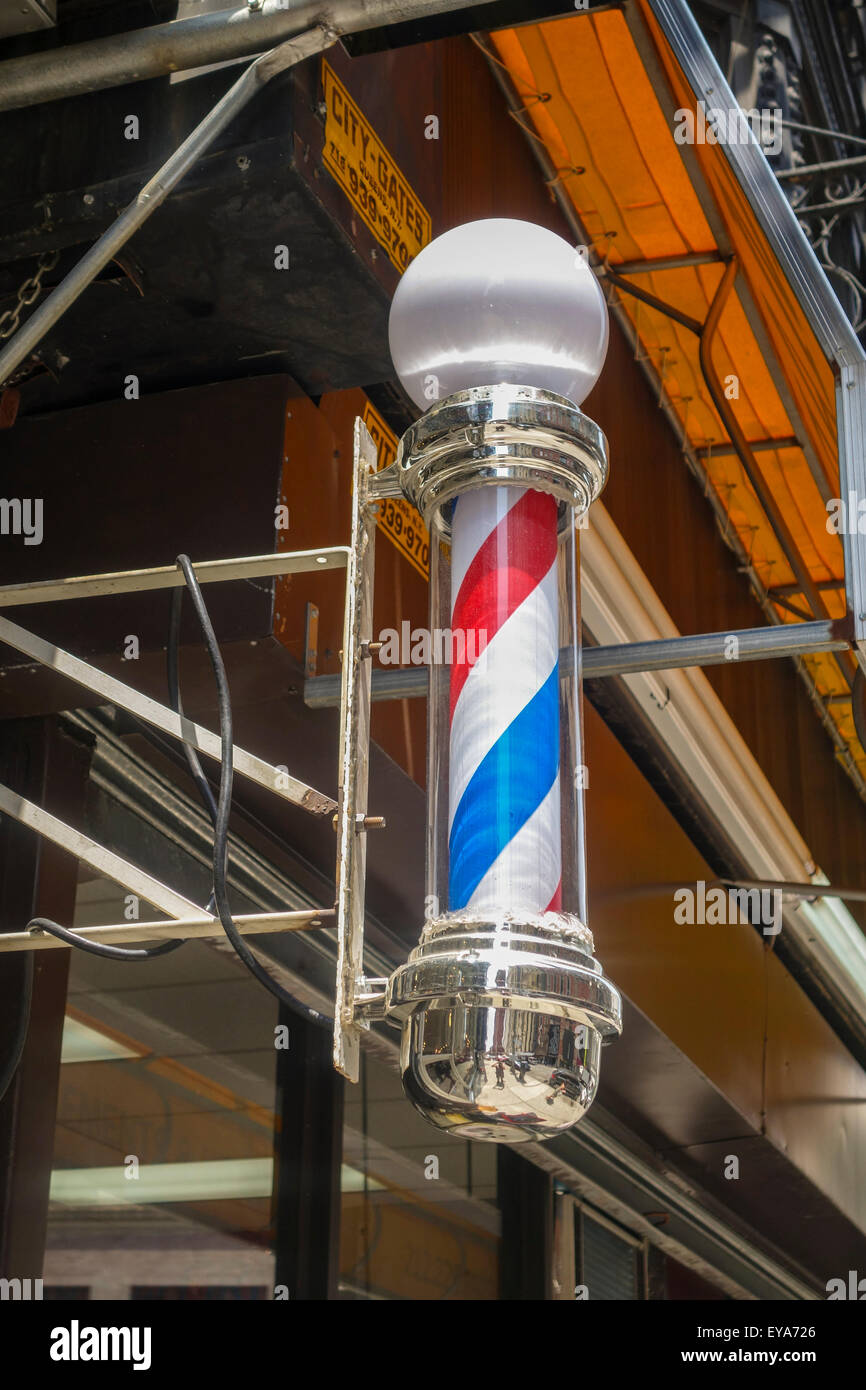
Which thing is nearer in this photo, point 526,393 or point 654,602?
point 526,393

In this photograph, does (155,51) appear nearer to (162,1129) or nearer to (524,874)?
(524,874)

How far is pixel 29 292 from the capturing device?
2.35 m

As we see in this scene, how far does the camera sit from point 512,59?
4293 mm

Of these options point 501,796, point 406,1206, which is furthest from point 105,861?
point 406,1206

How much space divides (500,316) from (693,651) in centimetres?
68

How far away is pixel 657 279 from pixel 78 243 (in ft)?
9.63

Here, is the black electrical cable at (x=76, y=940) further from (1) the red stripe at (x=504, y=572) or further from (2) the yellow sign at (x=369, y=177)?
(2) the yellow sign at (x=369, y=177)

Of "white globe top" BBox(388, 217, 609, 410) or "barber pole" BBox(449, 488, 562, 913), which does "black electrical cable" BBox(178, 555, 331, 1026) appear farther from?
"white globe top" BBox(388, 217, 609, 410)

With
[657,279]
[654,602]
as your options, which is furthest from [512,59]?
[654,602]

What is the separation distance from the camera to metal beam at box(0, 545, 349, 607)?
6.25 ft

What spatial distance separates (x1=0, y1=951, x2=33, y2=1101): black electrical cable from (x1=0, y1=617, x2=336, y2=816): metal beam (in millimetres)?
785

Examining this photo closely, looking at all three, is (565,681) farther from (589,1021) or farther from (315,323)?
(315,323)

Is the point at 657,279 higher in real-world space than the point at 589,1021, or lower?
higher
